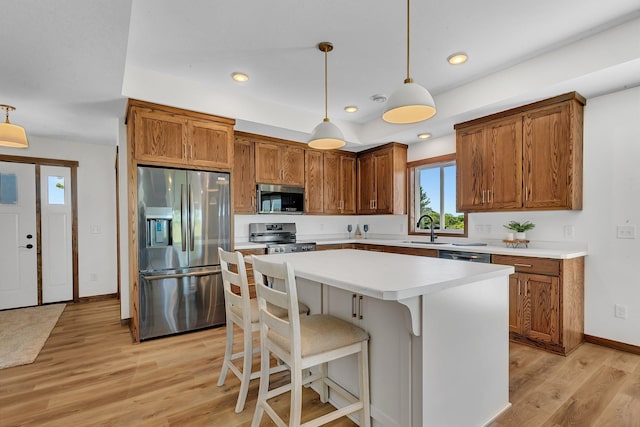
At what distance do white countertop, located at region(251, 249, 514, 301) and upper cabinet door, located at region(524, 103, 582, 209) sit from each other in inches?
68.9

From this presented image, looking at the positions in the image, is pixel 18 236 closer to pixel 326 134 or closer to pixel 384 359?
pixel 326 134

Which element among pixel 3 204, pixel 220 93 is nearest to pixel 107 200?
pixel 3 204

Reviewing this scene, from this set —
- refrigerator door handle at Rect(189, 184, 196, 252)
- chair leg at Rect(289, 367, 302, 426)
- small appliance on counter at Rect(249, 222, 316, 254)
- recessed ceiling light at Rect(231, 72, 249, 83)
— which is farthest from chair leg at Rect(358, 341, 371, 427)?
recessed ceiling light at Rect(231, 72, 249, 83)

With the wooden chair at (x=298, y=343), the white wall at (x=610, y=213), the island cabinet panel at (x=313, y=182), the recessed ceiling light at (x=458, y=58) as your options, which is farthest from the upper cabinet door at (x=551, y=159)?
the island cabinet panel at (x=313, y=182)

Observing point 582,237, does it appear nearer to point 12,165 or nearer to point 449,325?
point 449,325

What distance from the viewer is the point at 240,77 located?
3.24m

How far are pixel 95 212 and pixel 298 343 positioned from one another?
476 cm

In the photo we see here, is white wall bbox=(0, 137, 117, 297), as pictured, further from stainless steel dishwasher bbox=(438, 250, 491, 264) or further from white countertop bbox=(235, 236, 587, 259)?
stainless steel dishwasher bbox=(438, 250, 491, 264)

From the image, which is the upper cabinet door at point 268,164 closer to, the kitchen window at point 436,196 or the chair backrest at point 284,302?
the kitchen window at point 436,196

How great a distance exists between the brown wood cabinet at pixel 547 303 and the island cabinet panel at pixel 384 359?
207 centimetres

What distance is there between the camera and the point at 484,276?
1.63 meters

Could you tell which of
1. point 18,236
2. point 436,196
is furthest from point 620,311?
point 18,236

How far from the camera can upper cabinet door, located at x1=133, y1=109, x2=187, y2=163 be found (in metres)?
3.12

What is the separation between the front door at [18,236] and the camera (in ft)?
13.9
